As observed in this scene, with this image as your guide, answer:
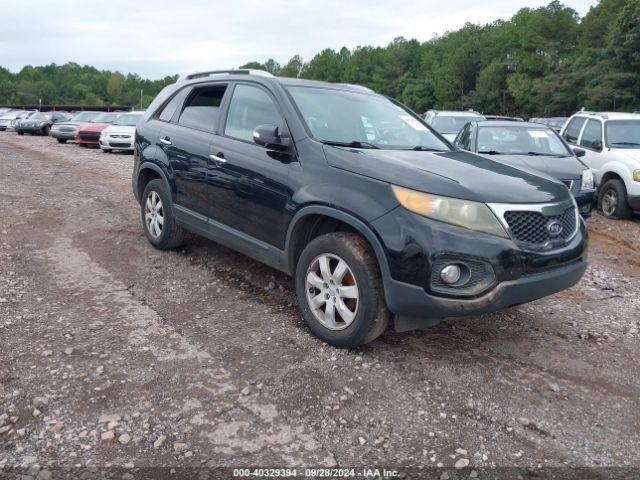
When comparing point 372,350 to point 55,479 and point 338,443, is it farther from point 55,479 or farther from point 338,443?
point 55,479

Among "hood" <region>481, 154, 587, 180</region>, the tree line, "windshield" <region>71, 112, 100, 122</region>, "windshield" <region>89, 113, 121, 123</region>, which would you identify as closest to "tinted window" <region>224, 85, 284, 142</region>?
"hood" <region>481, 154, 587, 180</region>

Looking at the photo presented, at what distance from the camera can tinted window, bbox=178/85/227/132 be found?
4.97 m

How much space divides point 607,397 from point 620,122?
778cm

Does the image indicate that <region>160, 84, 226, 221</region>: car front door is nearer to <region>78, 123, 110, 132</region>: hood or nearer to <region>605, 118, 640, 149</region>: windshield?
<region>605, 118, 640, 149</region>: windshield

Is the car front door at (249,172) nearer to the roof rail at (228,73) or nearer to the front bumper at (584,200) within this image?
the roof rail at (228,73)

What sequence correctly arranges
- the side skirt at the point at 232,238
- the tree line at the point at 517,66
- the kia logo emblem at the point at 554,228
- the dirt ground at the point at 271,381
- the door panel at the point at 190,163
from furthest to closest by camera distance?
the tree line at the point at 517,66 → the door panel at the point at 190,163 → the side skirt at the point at 232,238 → the kia logo emblem at the point at 554,228 → the dirt ground at the point at 271,381

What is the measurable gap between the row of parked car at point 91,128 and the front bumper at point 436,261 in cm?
1014

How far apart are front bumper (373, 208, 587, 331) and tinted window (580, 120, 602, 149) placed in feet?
24.1

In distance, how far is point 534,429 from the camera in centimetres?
293

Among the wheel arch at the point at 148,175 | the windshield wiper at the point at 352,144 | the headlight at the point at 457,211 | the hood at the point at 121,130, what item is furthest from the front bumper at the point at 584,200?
the hood at the point at 121,130

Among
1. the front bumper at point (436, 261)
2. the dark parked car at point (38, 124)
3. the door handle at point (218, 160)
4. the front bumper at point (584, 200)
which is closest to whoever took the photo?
the front bumper at point (436, 261)

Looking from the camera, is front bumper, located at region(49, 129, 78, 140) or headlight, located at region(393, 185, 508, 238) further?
front bumper, located at region(49, 129, 78, 140)

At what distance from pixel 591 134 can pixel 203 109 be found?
7.59 meters

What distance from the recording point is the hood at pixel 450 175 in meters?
3.35
